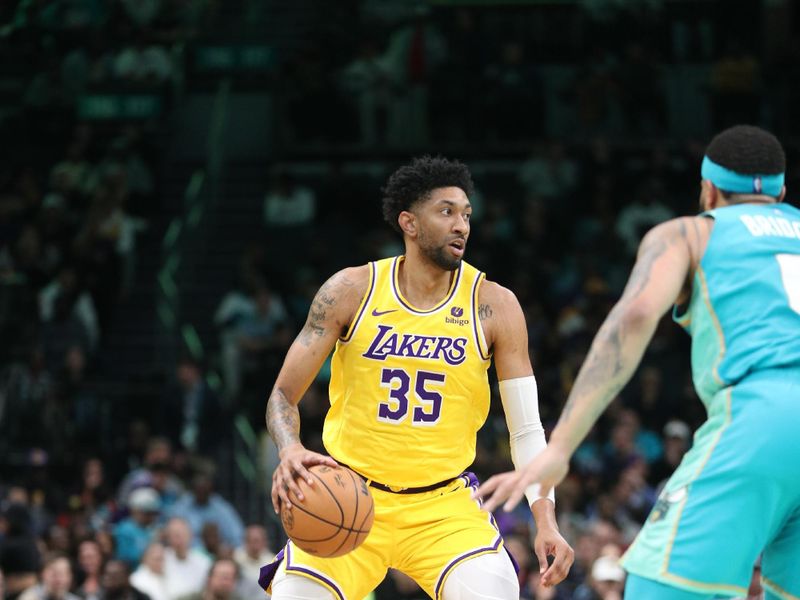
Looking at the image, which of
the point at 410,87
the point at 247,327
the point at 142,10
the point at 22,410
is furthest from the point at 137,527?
the point at 142,10

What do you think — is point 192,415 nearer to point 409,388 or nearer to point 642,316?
point 409,388

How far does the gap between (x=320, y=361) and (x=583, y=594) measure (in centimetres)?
601

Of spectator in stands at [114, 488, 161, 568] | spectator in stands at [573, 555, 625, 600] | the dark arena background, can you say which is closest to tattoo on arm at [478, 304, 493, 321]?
spectator in stands at [573, 555, 625, 600]

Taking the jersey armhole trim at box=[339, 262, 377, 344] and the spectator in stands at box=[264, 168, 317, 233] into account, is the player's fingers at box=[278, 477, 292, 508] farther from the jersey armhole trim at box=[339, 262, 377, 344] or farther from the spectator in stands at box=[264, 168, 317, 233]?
the spectator in stands at box=[264, 168, 317, 233]

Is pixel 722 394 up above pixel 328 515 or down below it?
above

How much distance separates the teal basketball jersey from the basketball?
6.36 feet

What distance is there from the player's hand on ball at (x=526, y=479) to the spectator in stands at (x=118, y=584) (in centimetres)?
809

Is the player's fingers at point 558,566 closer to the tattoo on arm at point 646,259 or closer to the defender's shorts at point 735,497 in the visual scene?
the defender's shorts at point 735,497

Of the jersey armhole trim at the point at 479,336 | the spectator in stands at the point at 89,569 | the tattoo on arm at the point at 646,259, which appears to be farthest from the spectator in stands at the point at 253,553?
the tattoo on arm at the point at 646,259

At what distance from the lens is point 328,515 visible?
626 cm

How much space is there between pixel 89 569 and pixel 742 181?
9.13m

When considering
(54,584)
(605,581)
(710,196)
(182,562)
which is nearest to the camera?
(710,196)

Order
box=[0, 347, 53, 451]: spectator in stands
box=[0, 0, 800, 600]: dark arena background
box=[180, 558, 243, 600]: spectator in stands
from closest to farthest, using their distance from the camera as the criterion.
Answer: box=[180, 558, 243, 600]: spectator in stands → box=[0, 0, 800, 600]: dark arena background → box=[0, 347, 53, 451]: spectator in stands

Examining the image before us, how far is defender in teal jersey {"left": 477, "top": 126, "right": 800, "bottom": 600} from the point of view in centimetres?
472
